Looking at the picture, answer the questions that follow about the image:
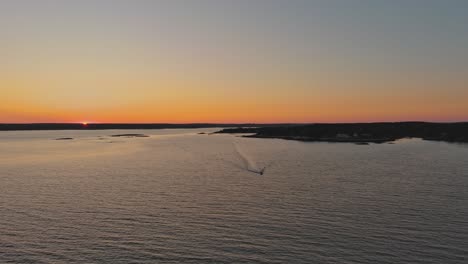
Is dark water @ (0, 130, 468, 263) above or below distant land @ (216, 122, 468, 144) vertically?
below

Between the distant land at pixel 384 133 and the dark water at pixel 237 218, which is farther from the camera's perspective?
the distant land at pixel 384 133

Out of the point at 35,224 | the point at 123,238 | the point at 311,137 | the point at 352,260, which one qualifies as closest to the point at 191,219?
the point at 123,238

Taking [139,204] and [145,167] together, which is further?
[145,167]

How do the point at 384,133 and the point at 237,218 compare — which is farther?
the point at 384,133

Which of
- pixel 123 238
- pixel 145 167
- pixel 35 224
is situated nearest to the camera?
pixel 123 238

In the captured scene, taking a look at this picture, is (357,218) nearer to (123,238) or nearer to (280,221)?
(280,221)

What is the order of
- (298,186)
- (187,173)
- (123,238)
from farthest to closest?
(187,173) < (298,186) < (123,238)

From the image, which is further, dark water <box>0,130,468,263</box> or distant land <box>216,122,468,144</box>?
distant land <box>216,122,468,144</box>

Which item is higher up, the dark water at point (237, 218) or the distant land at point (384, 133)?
the distant land at point (384, 133)

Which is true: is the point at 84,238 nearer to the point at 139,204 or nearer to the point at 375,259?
the point at 139,204

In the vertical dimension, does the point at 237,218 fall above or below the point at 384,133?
below
